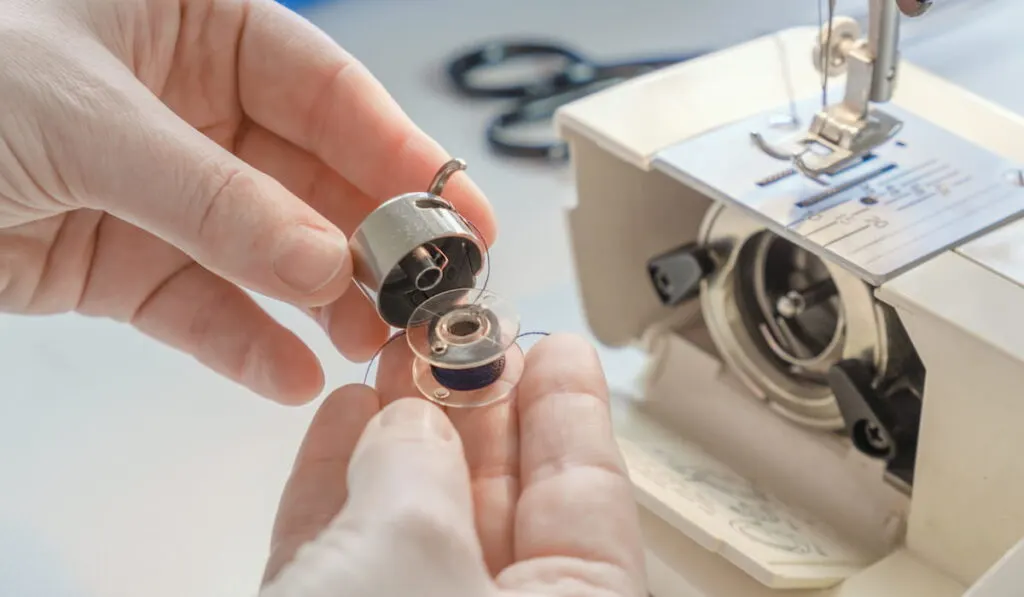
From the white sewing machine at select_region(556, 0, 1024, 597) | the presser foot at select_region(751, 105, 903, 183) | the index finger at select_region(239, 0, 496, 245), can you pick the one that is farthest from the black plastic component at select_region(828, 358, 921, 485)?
the index finger at select_region(239, 0, 496, 245)

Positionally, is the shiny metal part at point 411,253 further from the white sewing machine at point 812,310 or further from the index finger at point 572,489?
the white sewing machine at point 812,310

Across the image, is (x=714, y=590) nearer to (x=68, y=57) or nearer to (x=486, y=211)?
(x=486, y=211)

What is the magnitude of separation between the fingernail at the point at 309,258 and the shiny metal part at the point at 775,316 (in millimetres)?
270

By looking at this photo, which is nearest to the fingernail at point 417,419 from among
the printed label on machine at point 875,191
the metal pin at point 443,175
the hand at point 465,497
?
the hand at point 465,497

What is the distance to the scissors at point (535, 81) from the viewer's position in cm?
110

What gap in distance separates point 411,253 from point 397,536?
0.52ft

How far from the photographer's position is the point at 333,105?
71 centimetres

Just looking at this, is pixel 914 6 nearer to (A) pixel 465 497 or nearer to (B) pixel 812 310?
(B) pixel 812 310

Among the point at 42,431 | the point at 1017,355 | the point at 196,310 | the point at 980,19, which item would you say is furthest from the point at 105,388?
the point at 980,19

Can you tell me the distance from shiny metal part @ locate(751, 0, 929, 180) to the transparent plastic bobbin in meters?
0.21

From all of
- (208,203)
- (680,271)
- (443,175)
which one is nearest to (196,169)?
(208,203)

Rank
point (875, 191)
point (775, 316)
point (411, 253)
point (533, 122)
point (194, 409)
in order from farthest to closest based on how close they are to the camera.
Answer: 1. point (533, 122)
2. point (194, 409)
3. point (775, 316)
4. point (875, 191)
5. point (411, 253)

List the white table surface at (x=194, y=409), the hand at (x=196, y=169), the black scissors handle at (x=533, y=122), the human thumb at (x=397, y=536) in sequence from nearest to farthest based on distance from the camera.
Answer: the human thumb at (x=397, y=536)
the hand at (x=196, y=169)
the white table surface at (x=194, y=409)
the black scissors handle at (x=533, y=122)

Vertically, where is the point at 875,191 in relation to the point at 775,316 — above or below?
above
